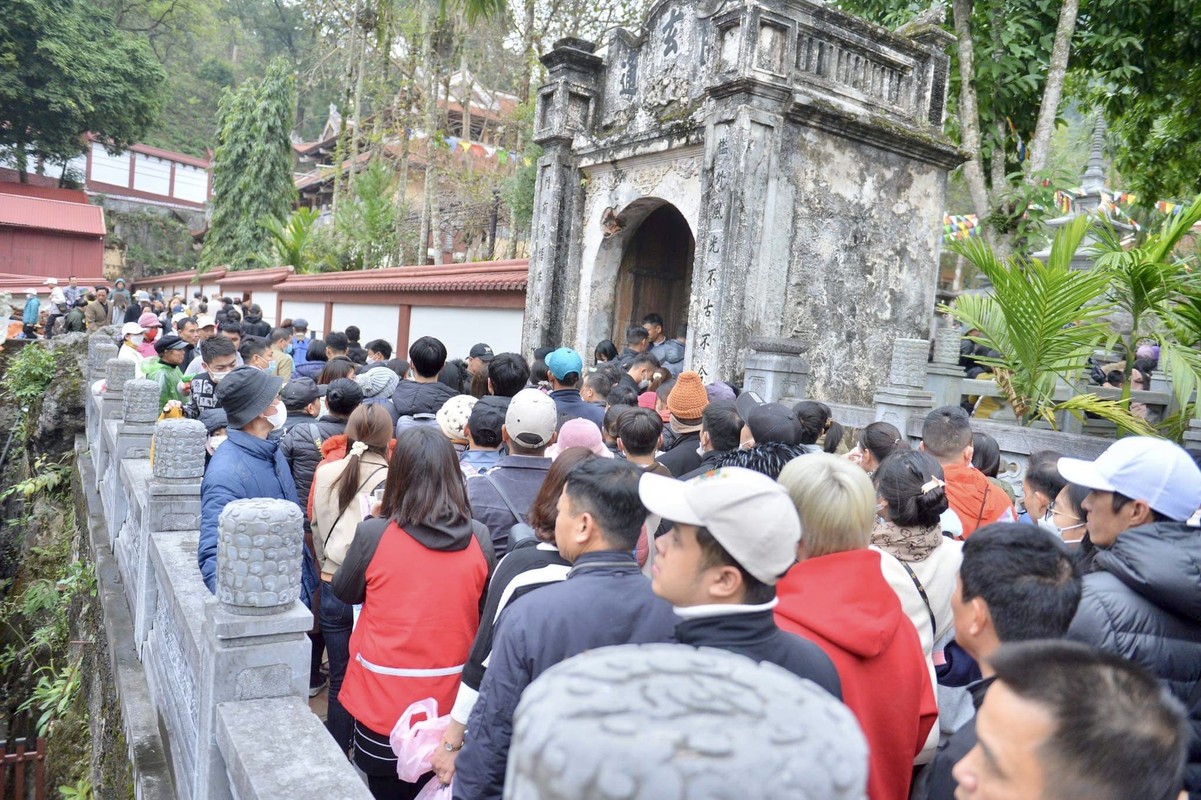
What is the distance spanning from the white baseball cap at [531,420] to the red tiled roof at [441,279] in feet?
26.3

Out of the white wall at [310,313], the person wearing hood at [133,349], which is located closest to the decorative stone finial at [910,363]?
the person wearing hood at [133,349]

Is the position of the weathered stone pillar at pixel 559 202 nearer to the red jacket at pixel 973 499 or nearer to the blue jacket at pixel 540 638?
the red jacket at pixel 973 499

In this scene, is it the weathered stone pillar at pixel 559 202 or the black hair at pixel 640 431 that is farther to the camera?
the weathered stone pillar at pixel 559 202

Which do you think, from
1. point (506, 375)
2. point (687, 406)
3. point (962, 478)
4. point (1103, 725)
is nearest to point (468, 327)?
point (506, 375)

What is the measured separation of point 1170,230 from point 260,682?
6.38 m

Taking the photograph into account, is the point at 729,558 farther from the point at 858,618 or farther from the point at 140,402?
the point at 140,402

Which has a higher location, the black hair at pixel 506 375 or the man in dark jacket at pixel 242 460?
the black hair at pixel 506 375

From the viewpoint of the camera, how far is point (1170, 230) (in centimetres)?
608

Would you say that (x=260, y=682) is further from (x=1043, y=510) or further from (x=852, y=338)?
(x=852, y=338)

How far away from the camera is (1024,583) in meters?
1.99

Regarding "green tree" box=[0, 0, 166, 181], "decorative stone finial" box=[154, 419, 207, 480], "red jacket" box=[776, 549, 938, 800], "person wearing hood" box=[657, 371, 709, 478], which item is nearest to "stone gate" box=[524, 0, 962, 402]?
"person wearing hood" box=[657, 371, 709, 478]

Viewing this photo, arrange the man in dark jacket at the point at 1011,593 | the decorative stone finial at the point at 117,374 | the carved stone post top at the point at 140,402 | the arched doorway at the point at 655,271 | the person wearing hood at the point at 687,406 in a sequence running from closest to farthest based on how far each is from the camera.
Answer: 1. the man in dark jacket at the point at 1011,593
2. the person wearing hood at the point at 687,406
3. the carved stone post top at the point at 140,402
4. the decorative stone finial at the point at 117,374
5. the arched doorway at the point at 655,271

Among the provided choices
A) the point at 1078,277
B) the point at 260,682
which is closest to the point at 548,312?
the point at 1078,277

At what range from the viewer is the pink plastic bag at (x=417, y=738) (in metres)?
2.74
